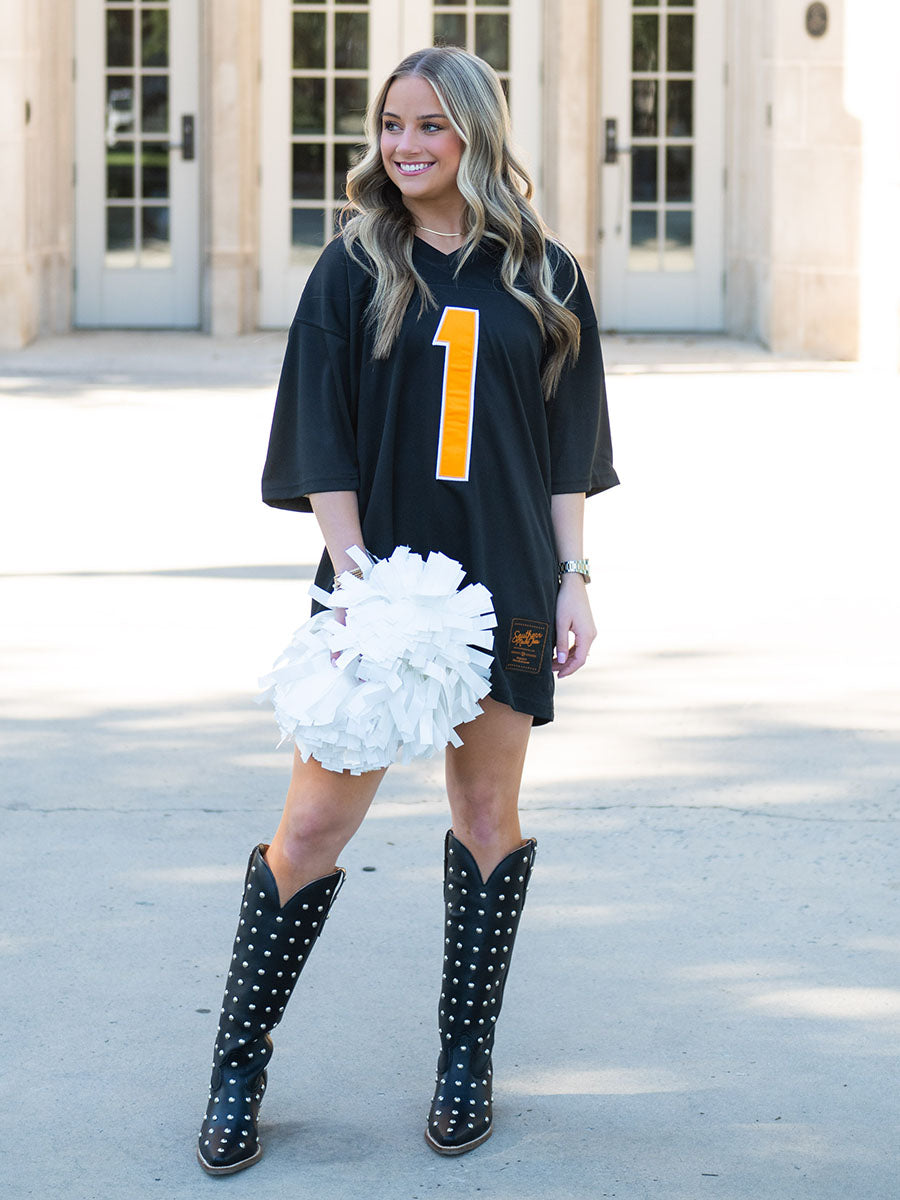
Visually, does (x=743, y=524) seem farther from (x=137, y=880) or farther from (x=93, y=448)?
(x=137, y=880)

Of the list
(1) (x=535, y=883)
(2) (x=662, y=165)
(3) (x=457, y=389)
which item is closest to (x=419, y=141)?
(3) (x=457, y=389)

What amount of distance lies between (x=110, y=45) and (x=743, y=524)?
8.20 metres

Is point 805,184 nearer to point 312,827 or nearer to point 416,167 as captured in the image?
point 416,167

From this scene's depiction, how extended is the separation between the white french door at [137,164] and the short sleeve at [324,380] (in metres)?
11.7

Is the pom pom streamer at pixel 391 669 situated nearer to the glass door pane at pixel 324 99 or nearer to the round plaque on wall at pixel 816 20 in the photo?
the round plaque on wall at pixel 816 20

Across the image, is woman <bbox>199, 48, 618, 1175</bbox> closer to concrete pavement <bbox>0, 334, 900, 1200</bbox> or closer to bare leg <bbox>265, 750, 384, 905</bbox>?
bare leg <bbox>265, 750, 384, 905</bbox>

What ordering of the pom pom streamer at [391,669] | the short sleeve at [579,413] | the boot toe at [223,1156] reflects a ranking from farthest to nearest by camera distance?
the short sleeve at [579,413], the boot toe at [223,1156], the pom pom streamer at [391,669]

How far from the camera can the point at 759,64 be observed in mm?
13289

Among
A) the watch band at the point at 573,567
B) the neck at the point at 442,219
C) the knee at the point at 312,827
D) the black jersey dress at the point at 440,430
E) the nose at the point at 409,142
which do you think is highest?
the nose at the point at 409,142

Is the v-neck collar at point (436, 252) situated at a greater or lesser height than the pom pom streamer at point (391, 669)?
greater

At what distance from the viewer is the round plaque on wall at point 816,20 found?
41.2ft

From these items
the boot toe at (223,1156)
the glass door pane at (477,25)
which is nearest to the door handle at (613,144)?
the glass door pane at (477,25)

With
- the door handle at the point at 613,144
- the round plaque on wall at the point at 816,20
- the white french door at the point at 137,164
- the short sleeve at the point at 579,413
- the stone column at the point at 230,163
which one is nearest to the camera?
the short sleeve at the point at 579,413

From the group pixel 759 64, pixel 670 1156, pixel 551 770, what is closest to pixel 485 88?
pixel 670 1156
